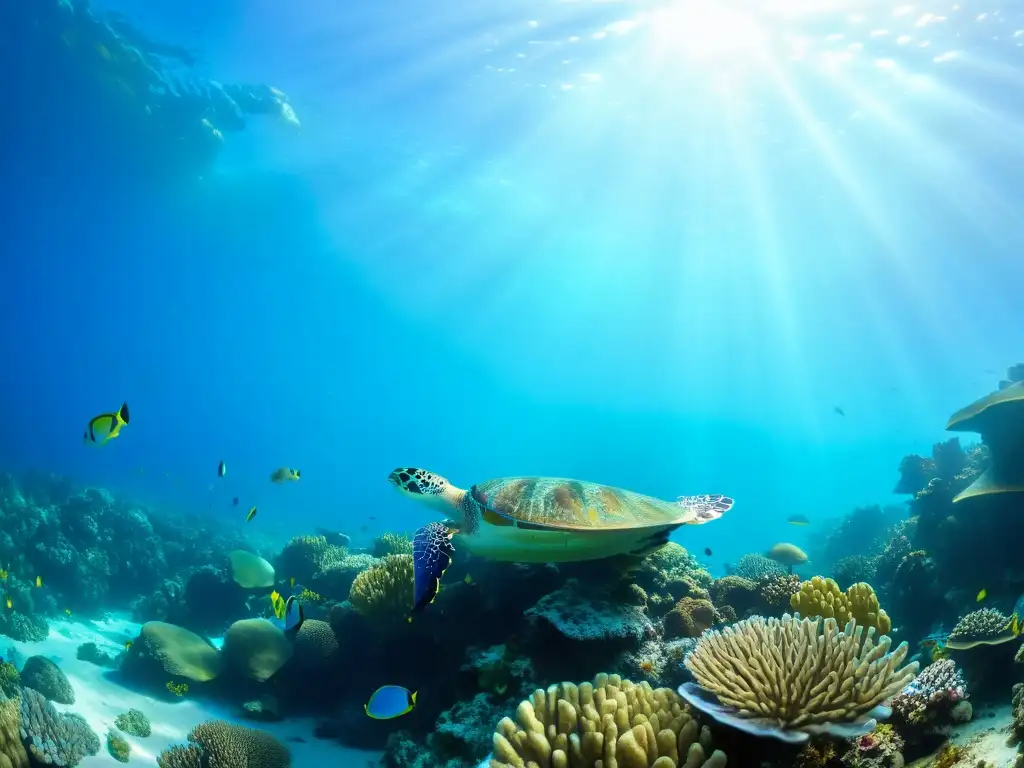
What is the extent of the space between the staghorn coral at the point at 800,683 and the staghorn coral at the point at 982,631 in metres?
2.32

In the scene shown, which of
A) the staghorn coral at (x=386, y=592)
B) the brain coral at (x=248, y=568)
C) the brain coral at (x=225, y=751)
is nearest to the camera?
the brain coral at (x=225, y=751)

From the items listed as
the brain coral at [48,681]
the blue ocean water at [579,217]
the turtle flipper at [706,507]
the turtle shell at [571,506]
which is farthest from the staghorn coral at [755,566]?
the blue ocean water at [579,217]

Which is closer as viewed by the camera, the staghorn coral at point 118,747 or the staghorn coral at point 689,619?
the staghorn coral at point 689,619

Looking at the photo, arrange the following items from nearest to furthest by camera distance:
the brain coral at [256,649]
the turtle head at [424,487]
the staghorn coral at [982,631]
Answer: the staghorn coral at [982,631]
the turtle head at [424,487]
the brain coral at [256,649]

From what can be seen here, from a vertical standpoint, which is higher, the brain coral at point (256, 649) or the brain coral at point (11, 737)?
the brain coral at point (256, 649)

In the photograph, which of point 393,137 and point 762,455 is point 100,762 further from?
point 762,455

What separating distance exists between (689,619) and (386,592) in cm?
399

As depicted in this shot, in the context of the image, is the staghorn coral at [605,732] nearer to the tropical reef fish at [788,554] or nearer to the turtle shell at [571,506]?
the turtle shell at [571,506]

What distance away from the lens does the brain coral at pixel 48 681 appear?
22.4ft

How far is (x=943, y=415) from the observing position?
284 ft

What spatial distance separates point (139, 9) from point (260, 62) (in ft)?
18.7

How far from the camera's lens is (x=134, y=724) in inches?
258

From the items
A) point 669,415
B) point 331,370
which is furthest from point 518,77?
point 331,370

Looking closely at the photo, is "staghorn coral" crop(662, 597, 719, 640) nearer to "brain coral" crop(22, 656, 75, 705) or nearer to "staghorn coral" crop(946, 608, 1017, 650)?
"staghorn coral" crop(946, 608, 1017, 650)
